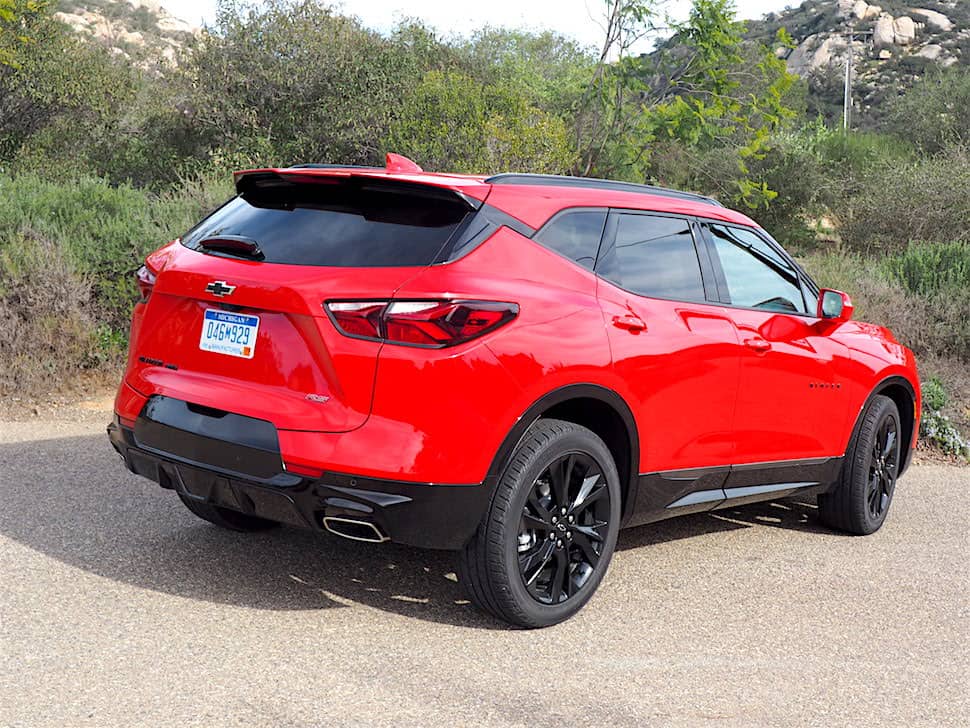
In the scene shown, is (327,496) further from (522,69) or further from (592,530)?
(522,69)

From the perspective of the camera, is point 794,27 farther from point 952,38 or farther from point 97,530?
point 97,530

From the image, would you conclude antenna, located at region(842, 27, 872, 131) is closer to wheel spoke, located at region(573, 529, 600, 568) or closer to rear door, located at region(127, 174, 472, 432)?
wheel spoke, located at region(573, 529, 600, 568)

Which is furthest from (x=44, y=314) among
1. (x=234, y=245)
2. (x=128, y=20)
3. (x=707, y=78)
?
(x=128, y=20)

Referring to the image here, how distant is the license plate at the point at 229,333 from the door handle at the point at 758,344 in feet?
7.85

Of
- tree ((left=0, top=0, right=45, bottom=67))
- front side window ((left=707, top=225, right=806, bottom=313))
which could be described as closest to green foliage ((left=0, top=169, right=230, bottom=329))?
front side window ((left=707, top=225, right=806, bottom=313))

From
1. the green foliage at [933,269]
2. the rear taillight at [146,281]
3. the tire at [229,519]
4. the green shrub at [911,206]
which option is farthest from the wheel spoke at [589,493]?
the green shrub at [911,206]

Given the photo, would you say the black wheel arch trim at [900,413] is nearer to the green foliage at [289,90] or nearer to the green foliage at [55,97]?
the green foliage at [289,90]

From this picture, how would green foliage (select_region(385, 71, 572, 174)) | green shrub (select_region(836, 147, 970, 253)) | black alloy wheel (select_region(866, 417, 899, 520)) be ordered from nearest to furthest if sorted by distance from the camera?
black alloy wheel (select_region(866, 417, 899, 520)) < green foliage (select_region(385, 71, 572, 174)) < green shrub (select_region(836, 147, 970, 253))

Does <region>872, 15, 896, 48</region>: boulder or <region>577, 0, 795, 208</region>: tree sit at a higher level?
<region>872, 15, 896, 48</region>: boulder

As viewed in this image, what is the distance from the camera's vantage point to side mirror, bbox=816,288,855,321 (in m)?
5.87

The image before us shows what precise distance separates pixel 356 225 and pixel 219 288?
587mm

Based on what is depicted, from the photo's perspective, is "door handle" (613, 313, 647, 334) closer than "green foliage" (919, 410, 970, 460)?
Yes

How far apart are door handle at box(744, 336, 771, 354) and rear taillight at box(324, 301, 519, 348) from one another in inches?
70.9

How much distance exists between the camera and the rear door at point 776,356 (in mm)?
5371
